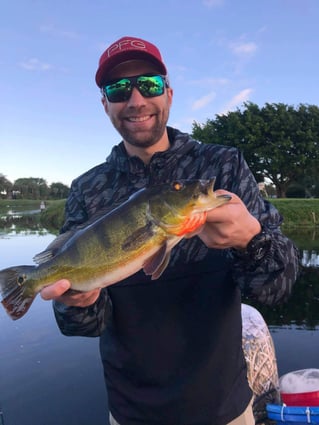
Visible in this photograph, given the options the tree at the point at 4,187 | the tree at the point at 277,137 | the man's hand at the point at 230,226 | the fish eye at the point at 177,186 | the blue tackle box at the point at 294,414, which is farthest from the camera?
the tree at the point at 4,187

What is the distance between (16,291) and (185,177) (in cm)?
141

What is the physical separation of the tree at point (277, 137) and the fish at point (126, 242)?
3963cm

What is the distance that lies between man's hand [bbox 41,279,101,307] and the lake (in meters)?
2.90

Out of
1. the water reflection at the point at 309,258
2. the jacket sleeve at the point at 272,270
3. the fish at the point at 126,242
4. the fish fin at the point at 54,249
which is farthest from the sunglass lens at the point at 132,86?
the water reflection at the point at 309,258

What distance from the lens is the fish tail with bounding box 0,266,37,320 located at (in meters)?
2.59

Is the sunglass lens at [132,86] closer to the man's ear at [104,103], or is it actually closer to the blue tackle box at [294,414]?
the man's ear at [104,103]

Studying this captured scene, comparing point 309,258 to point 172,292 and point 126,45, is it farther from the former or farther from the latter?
point 126,45

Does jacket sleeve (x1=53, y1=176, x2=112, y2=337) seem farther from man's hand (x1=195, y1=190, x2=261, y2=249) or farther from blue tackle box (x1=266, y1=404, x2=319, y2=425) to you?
blue tackle box (x1=266, y1=404, x2=319, y2=425)

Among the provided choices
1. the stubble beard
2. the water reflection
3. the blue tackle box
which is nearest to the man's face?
the stubble beard

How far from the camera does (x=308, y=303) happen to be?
1088 cm

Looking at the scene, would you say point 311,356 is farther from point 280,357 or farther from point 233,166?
point 233,166

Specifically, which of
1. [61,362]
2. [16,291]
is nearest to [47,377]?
[61,362]

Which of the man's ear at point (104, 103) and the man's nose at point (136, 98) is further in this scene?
the man's ear at point (104, 103)

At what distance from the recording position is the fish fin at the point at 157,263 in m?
2.23
